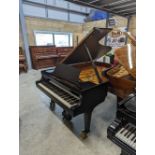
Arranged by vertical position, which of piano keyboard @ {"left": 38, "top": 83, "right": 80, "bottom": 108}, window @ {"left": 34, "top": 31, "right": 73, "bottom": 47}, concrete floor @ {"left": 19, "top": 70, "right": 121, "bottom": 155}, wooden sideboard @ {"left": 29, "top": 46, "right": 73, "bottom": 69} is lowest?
concrete floor @ {"left": 19, "top": 70, "right": 121, "bottom": 155}

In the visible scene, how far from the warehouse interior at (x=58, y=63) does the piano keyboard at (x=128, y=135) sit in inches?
2.4

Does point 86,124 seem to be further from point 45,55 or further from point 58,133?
point 45,55

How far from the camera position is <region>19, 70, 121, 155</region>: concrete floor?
1.76 meters

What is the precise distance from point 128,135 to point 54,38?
265 inches

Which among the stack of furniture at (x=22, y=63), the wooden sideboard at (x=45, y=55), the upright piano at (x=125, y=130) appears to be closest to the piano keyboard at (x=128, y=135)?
the upright piano at (x=125, y=130)

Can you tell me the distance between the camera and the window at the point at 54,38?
6.49m

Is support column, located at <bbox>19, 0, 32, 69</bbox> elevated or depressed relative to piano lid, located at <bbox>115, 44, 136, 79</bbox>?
elevated

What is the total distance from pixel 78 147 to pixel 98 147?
0.94ft

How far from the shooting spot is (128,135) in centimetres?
112

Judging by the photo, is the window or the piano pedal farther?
the window

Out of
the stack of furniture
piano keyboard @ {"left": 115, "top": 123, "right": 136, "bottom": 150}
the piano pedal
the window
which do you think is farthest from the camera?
the window

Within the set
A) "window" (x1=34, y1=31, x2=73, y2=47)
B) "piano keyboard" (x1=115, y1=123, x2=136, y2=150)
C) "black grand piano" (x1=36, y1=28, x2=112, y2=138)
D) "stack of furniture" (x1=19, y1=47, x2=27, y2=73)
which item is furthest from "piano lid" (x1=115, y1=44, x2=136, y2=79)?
"window" (x1=34, y1=31, x2=73, y2=47)

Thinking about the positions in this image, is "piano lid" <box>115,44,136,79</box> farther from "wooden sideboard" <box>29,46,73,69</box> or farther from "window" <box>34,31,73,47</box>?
"window" <box>34,31,73,47</box>

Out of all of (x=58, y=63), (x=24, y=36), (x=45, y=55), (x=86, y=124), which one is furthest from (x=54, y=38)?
(x=86, y=124)
